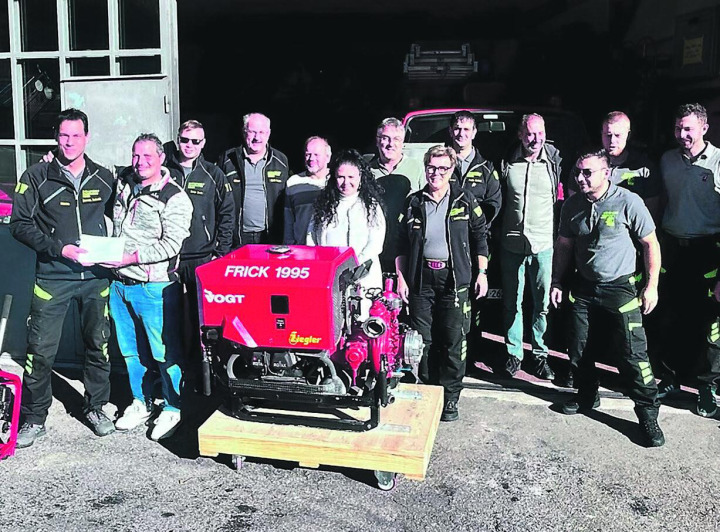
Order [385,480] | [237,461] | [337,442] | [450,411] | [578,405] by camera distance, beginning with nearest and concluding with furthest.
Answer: [337,442]
[385,480]
[237,461]
[450,411]
[578,405]

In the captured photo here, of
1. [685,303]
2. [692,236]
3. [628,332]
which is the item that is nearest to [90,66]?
[628,332]

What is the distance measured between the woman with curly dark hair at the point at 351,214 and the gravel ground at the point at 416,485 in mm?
1199

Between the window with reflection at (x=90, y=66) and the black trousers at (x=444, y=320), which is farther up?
the window with reflection at (x=90, y=66)

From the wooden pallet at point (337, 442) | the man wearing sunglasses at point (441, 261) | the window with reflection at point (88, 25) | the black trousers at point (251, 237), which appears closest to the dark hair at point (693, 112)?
the man wearing sunglasses at point (441, 261)

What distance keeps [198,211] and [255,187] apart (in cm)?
64

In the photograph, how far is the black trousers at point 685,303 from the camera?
463 centimetres

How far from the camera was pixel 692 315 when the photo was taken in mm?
4766

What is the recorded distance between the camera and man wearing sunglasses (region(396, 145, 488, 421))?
4.40 metres

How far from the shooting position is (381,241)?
438 centimetres

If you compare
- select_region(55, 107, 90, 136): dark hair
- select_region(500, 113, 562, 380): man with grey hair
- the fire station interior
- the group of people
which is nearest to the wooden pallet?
the group of people

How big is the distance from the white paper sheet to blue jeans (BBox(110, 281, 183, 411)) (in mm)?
280

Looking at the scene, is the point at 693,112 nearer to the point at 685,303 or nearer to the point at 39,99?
the point at 685,303

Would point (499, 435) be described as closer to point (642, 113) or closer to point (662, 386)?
point (662, 386)

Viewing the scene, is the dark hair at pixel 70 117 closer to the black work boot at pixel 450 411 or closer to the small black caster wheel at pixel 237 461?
the small black caster wheel at pixel 237 461
